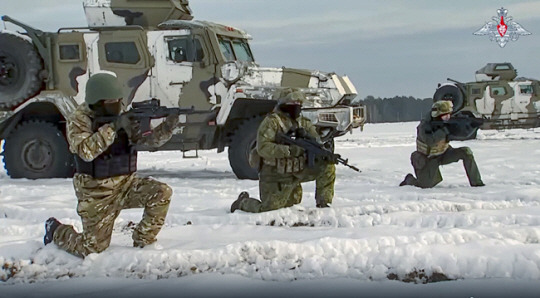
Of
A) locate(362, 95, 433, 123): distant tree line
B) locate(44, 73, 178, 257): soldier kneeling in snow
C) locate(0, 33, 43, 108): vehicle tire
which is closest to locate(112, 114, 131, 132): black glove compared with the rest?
locate(44, 73, 178, 257): soldier kneeling in snow

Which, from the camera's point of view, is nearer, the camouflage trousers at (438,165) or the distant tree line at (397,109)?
the camouflage trousers at (438,165)

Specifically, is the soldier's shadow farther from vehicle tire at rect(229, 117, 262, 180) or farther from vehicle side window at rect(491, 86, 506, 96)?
vehicle side window at rect(491, 86, 506, 96)

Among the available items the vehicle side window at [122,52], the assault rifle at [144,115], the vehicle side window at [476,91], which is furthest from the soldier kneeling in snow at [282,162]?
the vehicle side window at [476,91]

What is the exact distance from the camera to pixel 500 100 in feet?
63.3

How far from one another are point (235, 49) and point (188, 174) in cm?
229

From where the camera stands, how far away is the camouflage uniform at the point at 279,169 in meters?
5.62

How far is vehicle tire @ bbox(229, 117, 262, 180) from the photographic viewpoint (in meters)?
9.21

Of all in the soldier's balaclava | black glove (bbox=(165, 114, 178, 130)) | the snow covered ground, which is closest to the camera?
the snow covered ground

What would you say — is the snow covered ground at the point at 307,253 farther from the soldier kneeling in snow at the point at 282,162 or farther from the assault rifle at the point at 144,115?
the assault rifle at the point at 144,115

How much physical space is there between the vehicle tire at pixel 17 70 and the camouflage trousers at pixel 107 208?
218 inches

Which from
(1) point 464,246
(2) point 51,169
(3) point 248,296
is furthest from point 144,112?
(2) point 51,169

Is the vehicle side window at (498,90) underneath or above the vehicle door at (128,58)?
→ underneath

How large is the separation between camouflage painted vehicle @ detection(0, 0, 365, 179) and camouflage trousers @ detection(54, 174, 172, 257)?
4.68 metres

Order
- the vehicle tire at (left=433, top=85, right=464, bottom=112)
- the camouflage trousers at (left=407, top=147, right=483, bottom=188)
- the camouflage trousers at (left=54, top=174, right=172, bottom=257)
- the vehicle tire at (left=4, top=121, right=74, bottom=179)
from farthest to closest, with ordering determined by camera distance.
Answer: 1. the vehicle tire at (left=433, top=85, right=464, bottom=112)
2. the vehicle tire at (left=4, top=121, right=74, bottom=179)
3. the camouflage trousers at (left=407, top=147, right=483, bottom=188)
4. the camouflage trousers at (left=54, top=174, right=172, bottom=257)
